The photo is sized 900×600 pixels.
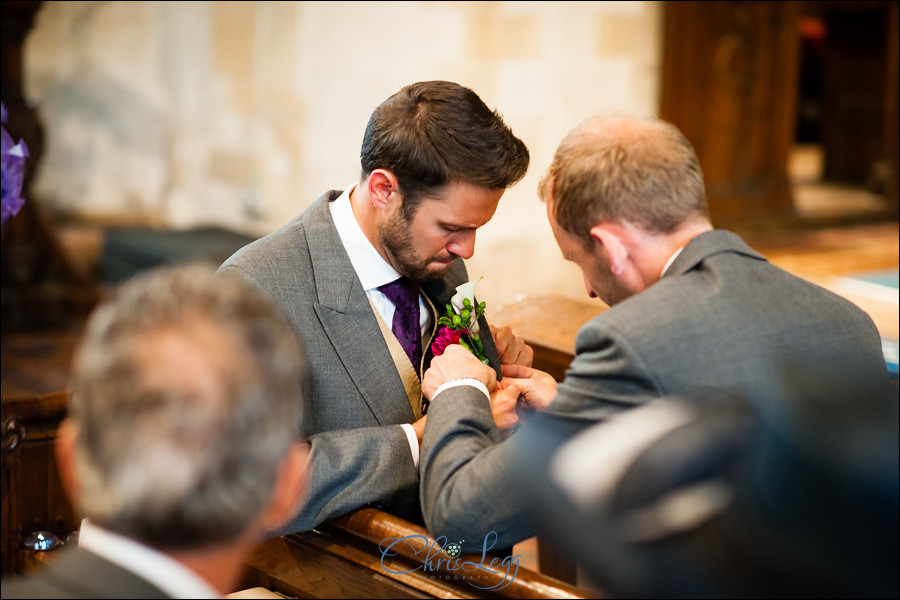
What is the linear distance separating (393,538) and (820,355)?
2.83ft

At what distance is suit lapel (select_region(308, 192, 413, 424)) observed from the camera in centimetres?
224

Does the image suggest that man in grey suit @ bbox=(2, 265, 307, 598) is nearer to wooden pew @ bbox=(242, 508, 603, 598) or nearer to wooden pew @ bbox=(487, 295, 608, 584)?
wooden pew @ bbox=(242, 508, 603, 598)

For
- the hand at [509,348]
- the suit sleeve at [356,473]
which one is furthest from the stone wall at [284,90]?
the suit sleeve at [356,473]

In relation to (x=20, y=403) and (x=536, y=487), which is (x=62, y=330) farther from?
(x=536, y=487)

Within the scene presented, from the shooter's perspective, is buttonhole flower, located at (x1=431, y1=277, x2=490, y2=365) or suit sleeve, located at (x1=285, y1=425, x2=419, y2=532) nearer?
suit sleeve, located at (x1=285, y1=425, x2=419, y2=532)

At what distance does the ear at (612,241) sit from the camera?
1936 mm

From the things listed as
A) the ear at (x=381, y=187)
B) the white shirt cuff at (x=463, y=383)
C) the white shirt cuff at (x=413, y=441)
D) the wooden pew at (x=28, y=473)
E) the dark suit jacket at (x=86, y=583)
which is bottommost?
the wooden pew at (x=28, y=473)

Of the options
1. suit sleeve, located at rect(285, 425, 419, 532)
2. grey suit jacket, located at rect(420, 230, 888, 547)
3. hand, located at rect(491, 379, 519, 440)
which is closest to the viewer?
grey suit jacket, located at rect(420, 230, 888, 547)

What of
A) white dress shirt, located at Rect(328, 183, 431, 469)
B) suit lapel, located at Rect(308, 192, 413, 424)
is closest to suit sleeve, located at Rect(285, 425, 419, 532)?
suit lapel, located at Rect(308, 192, 413, 424)

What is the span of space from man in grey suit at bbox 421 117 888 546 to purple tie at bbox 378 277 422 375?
0.33 meters

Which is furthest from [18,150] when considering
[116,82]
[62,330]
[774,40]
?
[774,40]

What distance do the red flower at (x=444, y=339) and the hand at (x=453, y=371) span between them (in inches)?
2.9

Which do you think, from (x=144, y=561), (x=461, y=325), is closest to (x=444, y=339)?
(x=461, y=325)

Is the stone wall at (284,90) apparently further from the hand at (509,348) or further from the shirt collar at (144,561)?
the shirt collar at (144,561)
